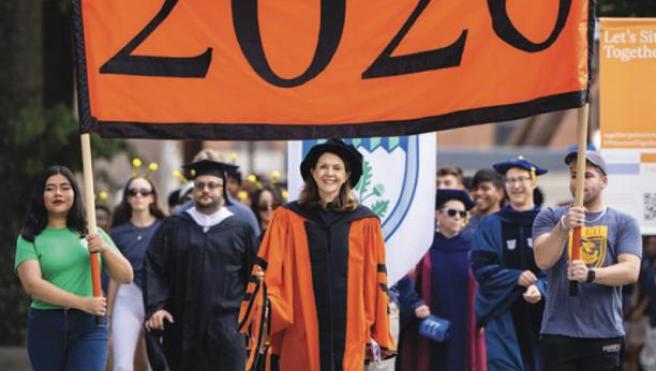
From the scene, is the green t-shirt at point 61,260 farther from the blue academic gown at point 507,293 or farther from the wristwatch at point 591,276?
the wristwatch at point 591,276

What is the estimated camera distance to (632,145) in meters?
12.4

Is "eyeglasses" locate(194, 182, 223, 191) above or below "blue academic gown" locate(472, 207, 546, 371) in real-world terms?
above

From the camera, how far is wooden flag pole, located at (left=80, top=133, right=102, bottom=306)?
9.24 m

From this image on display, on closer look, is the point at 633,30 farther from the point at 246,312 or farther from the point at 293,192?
the point at 246,312

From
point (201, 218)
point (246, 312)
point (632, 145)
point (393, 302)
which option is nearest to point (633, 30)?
point (632, 145)

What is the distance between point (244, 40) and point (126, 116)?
781 millimetres

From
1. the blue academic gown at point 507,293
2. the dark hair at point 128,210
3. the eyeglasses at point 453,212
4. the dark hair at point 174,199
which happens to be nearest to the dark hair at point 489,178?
the eyeglasses at point 453,212

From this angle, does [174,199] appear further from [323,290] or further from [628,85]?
[323,290]

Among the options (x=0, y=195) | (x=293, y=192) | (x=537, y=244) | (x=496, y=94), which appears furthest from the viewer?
(x=0, y=195)

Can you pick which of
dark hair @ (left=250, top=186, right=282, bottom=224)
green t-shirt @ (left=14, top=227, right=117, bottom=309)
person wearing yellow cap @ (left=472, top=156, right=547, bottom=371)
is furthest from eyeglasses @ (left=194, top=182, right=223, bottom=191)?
dark hair @ (left=250, top=186, right=282, bottom=224)

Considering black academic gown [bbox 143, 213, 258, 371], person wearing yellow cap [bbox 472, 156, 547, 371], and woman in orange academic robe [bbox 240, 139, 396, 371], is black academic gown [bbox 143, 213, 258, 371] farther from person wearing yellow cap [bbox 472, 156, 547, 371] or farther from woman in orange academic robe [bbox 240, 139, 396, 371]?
woman in orange academic robe [bbox 240, 139, 396, 371]

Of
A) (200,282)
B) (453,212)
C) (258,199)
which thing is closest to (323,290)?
(200,282)

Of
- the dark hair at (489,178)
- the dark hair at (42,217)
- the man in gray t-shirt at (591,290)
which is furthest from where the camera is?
the dark hair at (489,178)

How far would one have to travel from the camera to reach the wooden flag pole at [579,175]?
8.99 m
